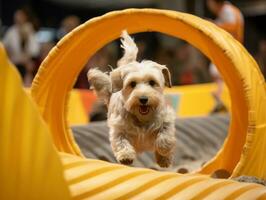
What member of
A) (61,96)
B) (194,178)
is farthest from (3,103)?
(61,96)

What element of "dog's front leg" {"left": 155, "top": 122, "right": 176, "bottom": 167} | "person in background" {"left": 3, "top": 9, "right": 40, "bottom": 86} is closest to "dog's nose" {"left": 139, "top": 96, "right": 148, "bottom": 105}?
"dog's front leg" {"left": 155, "top": 122, "right": 176, "bottom": 167}

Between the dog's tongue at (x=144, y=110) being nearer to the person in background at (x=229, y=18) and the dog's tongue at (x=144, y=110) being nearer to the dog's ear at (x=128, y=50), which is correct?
Answer: the dog's ear at (x=128, y=50)

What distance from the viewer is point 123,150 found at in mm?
3676

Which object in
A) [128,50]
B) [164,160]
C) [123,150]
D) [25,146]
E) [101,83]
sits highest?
[128,50]

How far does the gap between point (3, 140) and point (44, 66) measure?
2.06m

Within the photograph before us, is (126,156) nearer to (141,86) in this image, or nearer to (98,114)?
(141,86)

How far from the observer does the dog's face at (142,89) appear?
363 centimetres

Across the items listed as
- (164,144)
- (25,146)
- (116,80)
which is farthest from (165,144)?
(25,146)

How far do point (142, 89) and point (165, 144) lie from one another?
38 cm

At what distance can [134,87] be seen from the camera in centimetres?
372

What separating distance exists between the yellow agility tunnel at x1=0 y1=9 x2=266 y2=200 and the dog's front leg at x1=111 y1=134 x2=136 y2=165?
1.49 ft

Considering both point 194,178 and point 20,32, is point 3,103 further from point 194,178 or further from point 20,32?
point 20,32

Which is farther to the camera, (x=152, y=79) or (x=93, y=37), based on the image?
(x=93, y=37)

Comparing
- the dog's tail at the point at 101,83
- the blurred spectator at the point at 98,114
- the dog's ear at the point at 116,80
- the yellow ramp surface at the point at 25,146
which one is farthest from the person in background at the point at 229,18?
the yellow ramp surface at the point at 25,146
